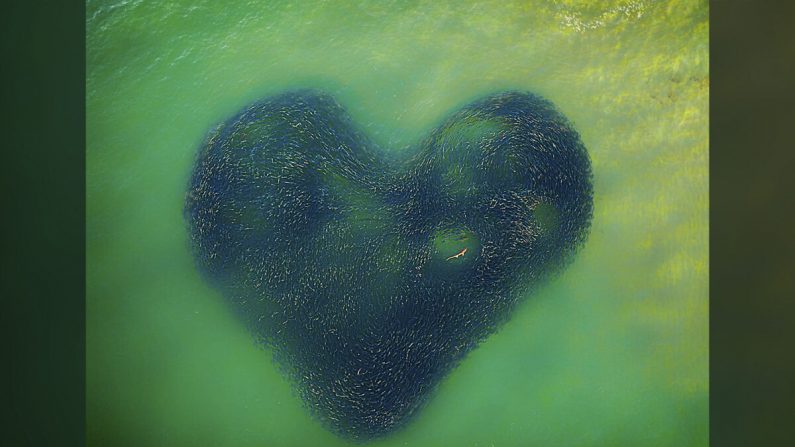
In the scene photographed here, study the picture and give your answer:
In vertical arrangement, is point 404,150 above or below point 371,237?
above
